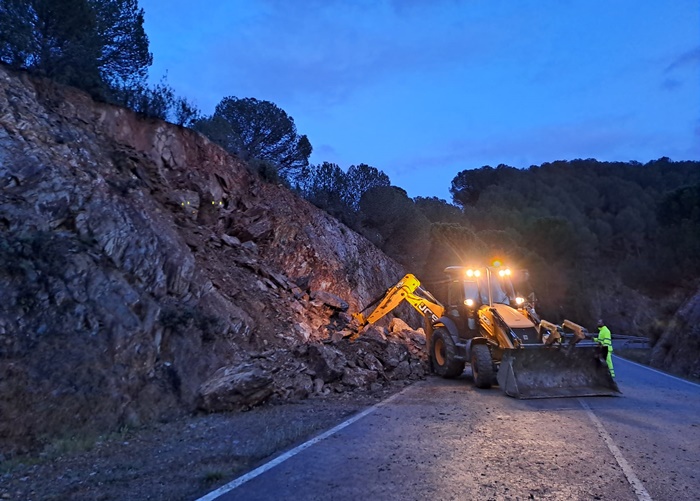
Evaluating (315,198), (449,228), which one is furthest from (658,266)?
(315,198)

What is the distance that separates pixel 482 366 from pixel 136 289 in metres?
8.02

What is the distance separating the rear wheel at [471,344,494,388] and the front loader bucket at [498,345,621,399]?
561mm

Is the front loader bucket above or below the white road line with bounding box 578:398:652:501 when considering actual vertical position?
above

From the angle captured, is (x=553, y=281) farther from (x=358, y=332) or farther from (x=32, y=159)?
(x=32, y=159)

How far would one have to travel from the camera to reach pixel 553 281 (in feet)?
186

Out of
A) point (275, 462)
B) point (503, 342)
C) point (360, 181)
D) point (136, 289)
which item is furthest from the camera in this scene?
point (360, 181)

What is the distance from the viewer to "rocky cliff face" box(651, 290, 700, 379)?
2181 centimetres

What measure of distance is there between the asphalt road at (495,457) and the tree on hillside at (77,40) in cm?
1299

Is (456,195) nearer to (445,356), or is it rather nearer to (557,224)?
(557,224)

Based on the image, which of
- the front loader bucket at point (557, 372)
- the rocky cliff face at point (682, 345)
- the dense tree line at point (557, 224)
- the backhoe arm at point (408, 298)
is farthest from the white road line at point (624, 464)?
the dense tree line at point (557, 224)

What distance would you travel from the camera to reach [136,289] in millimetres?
10875

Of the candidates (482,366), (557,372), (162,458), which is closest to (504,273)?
(482,366)

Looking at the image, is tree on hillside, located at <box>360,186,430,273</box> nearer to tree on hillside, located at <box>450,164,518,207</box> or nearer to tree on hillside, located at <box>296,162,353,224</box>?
tree on hillside, located at <box>296,162,353,224</box>

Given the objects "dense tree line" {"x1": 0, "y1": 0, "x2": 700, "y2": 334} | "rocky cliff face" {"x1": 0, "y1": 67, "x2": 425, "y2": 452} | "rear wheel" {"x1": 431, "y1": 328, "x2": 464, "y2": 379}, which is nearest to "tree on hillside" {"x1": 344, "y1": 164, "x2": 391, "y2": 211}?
"dense tree line" {"x1": 0, "y1": 0, "x2": 700, "y2": 334}
